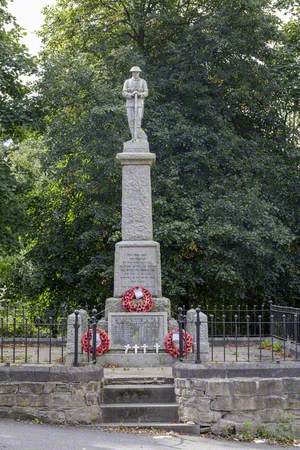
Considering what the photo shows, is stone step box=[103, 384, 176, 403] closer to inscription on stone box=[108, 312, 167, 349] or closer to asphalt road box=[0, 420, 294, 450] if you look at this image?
asphalt road box=[0, 420, 294, 450]

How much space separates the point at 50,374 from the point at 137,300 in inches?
160

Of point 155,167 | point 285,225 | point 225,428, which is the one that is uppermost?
point 155,167

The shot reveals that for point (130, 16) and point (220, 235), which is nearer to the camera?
point (220, 235)

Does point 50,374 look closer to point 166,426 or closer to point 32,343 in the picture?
point 166,426

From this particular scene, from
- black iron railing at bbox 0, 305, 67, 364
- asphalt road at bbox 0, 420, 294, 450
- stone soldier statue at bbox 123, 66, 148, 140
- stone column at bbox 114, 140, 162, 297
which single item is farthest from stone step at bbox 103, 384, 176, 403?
stone soldier statue at bbox 123, 66, 148, 140

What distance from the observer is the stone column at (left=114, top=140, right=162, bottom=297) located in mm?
14180

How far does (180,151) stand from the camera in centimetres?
2172

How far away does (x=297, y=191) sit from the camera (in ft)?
70.9

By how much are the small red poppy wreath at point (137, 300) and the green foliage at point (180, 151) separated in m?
5.15

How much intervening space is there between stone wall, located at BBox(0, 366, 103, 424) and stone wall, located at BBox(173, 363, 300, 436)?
137 centimetres

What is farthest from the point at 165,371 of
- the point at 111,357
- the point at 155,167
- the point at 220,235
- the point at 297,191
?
the point at 297,191

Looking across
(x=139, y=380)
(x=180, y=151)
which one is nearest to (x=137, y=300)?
(x=139, y=380)

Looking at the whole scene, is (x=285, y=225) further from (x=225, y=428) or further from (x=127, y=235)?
(x=225, y=428)

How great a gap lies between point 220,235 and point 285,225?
9.86ft
